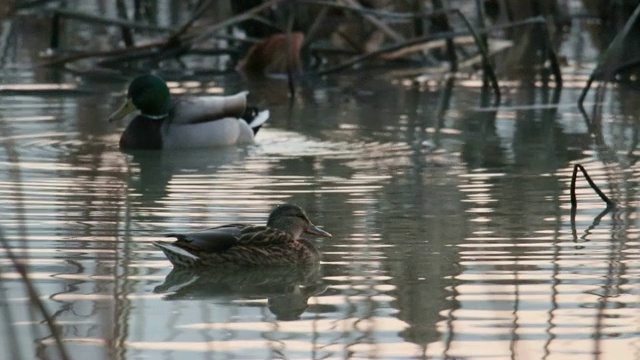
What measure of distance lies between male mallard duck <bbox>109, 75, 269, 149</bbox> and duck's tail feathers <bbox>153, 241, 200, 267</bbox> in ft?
14.1

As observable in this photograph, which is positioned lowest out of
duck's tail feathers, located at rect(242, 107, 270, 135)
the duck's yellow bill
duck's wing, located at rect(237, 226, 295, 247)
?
duck's tail feathers, located at rect(242, 107, 270, 135)

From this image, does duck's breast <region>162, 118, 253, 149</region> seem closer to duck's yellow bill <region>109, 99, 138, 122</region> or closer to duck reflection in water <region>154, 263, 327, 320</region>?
duck's yellow bill <region>109, 99, 138, 122</region>

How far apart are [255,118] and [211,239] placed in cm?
467

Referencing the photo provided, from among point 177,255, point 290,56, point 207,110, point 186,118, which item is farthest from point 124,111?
point 177,255

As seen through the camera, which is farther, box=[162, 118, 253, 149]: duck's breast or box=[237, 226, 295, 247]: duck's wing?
box=[162, 118, 253, 149]: duck's breast

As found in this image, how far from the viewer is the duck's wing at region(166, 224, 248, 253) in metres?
6.61

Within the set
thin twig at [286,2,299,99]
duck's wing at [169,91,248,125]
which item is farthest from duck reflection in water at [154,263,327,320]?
thin twig at [286,2,299,99]

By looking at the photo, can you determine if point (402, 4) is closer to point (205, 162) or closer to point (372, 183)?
point (205, 162)

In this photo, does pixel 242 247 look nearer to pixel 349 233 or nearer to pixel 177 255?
pixel 177 255

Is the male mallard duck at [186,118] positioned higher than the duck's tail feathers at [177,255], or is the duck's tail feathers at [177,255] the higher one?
the duck's tail feathers at [177,255]

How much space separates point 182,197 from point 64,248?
1.58 m

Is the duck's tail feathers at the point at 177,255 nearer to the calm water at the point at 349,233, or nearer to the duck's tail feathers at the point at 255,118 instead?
the calm water at the point at 349,233

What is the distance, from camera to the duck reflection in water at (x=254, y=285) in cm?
612

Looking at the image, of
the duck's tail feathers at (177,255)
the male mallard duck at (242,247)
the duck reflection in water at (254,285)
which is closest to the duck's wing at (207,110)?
the male mallard duck at (242,247)
